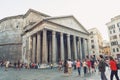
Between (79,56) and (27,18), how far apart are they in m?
19.4

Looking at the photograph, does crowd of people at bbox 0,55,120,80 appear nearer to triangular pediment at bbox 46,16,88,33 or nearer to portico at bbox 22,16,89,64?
portico at bbox 22,16,89,64

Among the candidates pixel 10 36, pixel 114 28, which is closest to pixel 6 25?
pixel 10 36

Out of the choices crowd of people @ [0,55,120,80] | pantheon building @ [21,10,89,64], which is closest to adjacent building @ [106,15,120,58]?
pantheon building @ [21,10,89,64]

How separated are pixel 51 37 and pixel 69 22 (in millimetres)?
5953

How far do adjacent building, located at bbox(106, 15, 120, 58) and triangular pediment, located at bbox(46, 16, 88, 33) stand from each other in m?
12.0

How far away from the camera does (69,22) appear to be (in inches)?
1228

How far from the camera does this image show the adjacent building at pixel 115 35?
4062cm

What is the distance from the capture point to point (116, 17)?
137 feet

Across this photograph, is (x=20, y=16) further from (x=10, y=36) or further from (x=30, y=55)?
(x=30, y=55)

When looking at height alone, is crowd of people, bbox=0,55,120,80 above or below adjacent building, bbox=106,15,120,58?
below

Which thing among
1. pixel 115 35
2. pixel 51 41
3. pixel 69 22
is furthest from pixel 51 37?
pixel 115 35

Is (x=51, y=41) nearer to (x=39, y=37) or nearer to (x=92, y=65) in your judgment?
(x=39, y=37)

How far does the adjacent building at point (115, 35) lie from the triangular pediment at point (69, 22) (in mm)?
12045

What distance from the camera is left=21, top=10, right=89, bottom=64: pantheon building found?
25.6m
